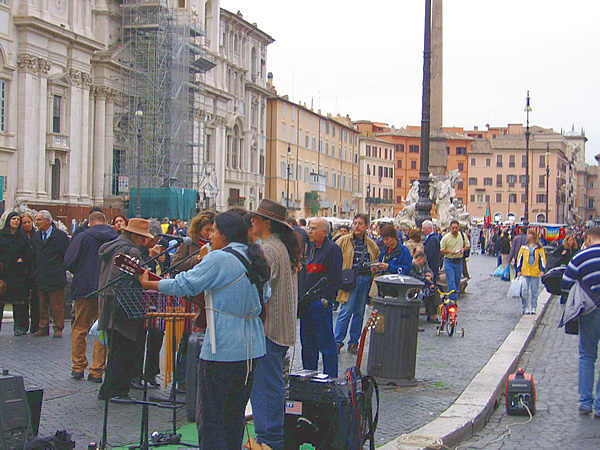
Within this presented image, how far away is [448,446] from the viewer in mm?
6270

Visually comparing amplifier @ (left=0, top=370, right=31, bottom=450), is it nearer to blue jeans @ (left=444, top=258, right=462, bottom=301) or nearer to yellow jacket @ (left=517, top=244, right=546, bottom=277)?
blue jeans @ (left=444, top=258, right=462, bottom=301)

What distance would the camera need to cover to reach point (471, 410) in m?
7.10

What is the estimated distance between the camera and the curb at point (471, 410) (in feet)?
20.0

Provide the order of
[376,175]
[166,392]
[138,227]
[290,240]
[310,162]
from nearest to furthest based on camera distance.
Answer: [290,240] < [138,227] < [166,392] < [310,162] < [376,175]

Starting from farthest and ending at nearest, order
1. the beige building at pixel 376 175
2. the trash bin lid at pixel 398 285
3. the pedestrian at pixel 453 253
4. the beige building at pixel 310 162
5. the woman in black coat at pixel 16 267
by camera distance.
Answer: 1. the beige building at pixel 376 175
2. the beige building at pixel 310 162
3. the pedestrian at pixel 453 253
4. the woman in black coat at pixel 16 267
5. the trash bin lid at pixel 398 285

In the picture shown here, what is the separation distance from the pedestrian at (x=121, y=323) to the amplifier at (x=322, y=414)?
6.91 feet

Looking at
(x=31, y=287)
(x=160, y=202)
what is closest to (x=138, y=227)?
(x=31, y=287)

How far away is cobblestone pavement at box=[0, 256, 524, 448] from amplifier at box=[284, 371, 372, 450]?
82 cm

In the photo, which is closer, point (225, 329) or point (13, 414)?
point (225, 329)

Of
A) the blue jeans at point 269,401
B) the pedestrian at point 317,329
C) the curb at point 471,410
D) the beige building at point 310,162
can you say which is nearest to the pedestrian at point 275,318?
the blue jeans at point 269,401

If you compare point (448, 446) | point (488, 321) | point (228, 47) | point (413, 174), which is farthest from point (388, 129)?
point (448, 446)

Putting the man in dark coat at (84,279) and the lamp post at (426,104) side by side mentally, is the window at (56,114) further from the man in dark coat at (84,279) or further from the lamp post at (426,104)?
the man in dark coat at (84,279)

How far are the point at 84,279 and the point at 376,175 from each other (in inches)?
3538

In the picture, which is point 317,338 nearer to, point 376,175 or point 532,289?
point 532,289
